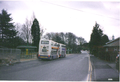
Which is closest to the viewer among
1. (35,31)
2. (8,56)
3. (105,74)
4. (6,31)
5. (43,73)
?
(105,74)

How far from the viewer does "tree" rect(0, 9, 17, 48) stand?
83.9 ft

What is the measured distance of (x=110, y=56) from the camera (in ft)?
58.1

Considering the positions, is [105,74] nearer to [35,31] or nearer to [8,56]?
[8,56]

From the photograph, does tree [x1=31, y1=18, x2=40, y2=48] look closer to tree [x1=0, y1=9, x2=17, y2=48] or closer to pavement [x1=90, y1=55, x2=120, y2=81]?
tree [x1=0, y1=9, x2=17, y2=48]

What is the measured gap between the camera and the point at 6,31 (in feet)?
83.9

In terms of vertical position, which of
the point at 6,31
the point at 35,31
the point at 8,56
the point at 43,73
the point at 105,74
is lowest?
the point at 43,73

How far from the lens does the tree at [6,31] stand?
25.6m

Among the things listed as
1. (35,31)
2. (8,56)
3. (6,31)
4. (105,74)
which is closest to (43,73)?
(105,74)

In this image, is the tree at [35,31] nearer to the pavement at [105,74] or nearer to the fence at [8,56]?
the fence at [8,56]

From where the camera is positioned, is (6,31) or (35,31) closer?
(6,31)

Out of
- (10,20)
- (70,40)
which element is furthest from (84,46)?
(10,20)

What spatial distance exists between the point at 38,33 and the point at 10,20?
1029 centimetres

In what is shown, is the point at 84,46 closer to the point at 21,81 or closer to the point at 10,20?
the point at 10,20

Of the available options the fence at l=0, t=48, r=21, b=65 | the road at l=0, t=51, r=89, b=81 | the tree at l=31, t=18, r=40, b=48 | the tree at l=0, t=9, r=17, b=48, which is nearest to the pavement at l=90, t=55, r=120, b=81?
the road at l=0, t=51, r=89, b=81
